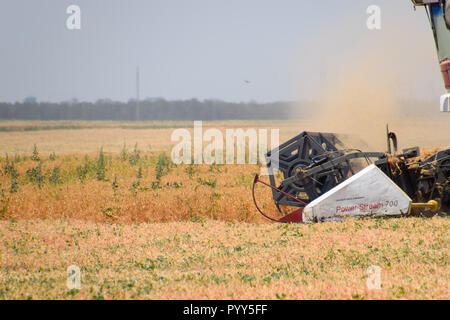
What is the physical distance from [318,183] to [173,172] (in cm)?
905

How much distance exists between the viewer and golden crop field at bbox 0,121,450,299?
5156mm

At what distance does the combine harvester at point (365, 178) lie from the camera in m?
8.52

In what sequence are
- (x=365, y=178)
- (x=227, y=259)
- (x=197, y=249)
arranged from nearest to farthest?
(x=227, y=259)
(x=197, y=249)
(x=365, y=178)

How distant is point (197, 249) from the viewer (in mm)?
7176

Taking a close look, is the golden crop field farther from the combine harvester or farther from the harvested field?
the combine harvester

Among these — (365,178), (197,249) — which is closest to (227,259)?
(197,249)

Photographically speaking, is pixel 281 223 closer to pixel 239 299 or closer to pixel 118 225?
pixel 118 225

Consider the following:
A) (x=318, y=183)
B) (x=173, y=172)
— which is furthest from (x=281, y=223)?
(x=173, y=172)

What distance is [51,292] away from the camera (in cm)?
509

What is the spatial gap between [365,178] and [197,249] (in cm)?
291

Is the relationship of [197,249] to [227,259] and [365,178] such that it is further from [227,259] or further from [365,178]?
[365,178]

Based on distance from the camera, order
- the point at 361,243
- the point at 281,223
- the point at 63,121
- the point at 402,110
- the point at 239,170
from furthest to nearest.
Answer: the point at 63,121, the point at 239,170, the point at 402,110, the point at 281,223, the point at 361,243

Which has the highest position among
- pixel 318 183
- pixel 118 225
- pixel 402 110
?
pixel 402 110

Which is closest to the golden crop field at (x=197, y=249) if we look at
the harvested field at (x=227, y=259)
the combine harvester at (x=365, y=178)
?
the harvested field at (x=227, y=259)
